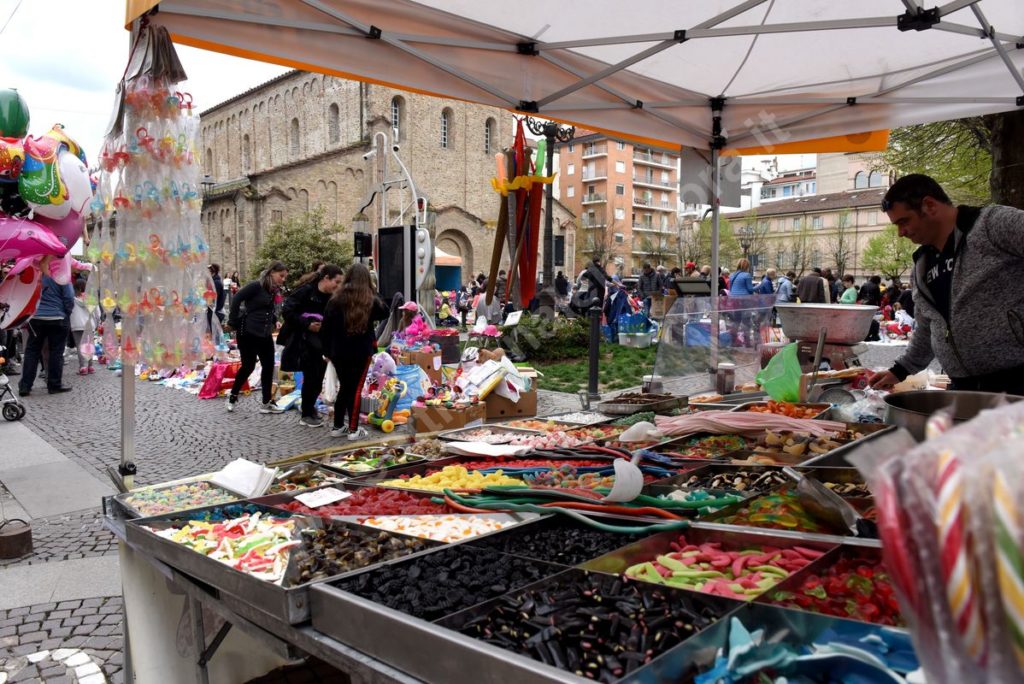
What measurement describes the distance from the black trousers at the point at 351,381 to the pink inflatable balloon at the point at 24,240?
9.10ft

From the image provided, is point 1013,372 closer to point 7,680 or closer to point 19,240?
point 7,680

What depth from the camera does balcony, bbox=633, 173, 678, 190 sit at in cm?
8394

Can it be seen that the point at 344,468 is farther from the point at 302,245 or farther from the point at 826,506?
the point at 302,245

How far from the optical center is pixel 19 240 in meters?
5.12

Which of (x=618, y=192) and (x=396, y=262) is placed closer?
(x=396, y=262)

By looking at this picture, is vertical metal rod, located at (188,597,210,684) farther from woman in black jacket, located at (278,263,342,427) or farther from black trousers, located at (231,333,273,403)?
black trousers, located at (231,333,273,403)

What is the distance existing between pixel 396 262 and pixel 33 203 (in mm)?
9243

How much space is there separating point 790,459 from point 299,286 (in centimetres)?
665

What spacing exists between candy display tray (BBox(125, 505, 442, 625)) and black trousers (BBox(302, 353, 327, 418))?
547 cm

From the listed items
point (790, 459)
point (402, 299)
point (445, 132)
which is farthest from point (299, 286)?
point (445, 132)

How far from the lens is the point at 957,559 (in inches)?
23.8

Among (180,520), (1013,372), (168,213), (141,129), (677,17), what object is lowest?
(180,520)

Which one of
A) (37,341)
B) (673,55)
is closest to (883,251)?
(673,55)

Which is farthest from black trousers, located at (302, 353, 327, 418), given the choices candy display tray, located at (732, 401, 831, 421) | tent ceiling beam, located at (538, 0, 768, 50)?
candy display tray, located at (732, 401, 831, 421)
